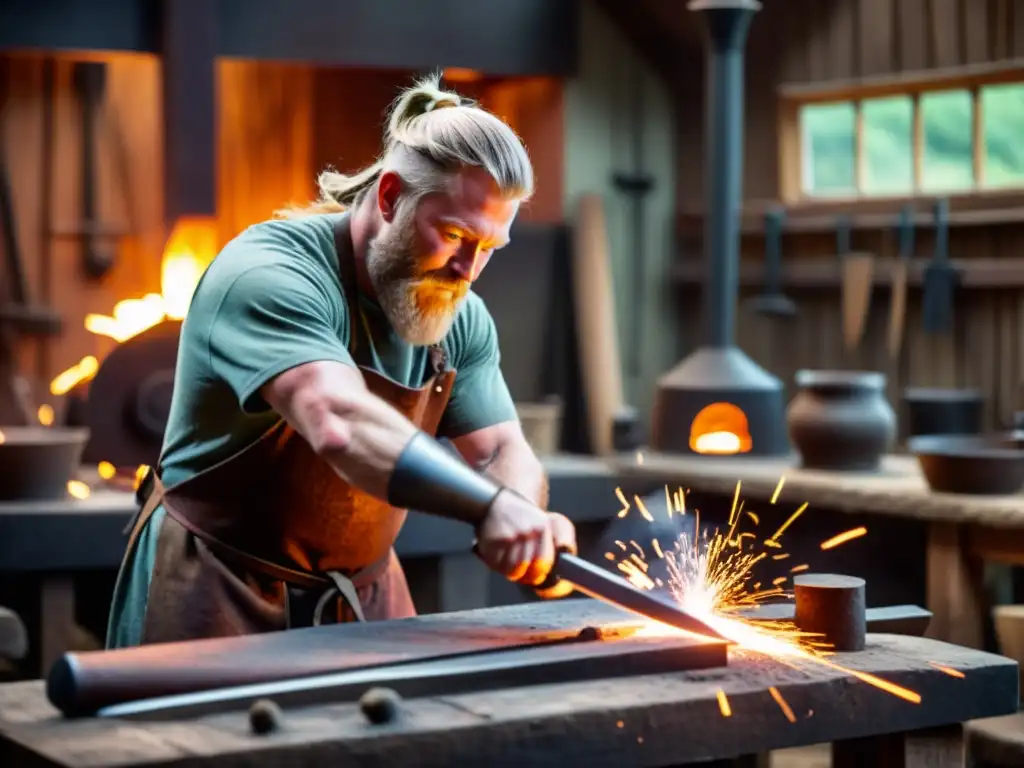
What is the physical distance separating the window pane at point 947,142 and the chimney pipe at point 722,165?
42.2 inches

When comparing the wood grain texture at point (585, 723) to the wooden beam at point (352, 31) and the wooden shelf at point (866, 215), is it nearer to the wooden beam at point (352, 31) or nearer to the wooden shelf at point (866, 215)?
the wooden shelf at point (866, 215)

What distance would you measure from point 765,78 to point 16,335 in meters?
4.25

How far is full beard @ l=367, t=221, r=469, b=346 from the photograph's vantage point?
125 inches

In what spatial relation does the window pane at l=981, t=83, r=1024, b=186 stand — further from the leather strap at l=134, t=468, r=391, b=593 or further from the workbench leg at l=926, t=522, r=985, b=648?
the leather strap at l=134, t=468, r=391, b=593

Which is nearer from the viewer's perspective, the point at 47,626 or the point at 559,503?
the point at 47,626

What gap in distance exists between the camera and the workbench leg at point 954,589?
5.71m

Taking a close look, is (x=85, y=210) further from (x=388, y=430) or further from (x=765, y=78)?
(x=388, y=430)

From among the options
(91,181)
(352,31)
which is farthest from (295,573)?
(91,181)

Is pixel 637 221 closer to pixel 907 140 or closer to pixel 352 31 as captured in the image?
pixel 907 140

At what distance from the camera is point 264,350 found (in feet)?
9.61

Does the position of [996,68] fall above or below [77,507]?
above

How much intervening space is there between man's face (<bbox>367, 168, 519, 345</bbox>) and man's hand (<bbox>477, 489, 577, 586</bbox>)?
0.54 metres

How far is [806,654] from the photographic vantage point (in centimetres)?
310

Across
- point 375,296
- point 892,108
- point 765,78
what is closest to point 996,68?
point 892,108
